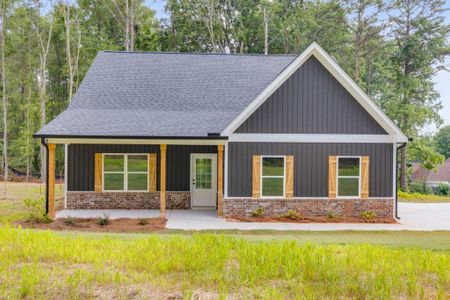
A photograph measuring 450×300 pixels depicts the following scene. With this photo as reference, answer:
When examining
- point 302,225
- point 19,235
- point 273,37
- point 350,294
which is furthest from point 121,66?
point 273,37

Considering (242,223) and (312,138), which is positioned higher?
(312,138)

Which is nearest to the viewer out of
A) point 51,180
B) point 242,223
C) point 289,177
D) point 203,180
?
point 242,223

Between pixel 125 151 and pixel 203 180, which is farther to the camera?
pixel 203 180

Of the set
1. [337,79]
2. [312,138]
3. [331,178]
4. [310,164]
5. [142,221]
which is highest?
Result: [337,79]

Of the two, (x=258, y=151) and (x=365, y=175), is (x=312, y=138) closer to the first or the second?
(x=258, y=151)

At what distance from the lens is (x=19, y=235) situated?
693 centimetres

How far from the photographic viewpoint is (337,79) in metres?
13.3

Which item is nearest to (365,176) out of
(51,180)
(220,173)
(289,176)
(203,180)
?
(289,176)

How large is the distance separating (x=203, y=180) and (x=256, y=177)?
8.89 feet

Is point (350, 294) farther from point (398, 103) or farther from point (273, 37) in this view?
point (273, 37)

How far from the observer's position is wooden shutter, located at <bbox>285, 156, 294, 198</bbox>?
13234mm

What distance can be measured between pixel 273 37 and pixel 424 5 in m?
11.6

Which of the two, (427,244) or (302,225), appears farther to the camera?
(302,225)

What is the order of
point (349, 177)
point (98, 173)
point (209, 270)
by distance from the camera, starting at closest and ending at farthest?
point (209, 270) < point (349, 177) < point (98, 173)
